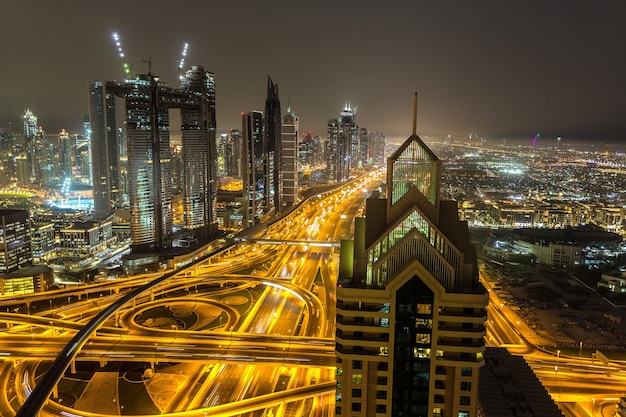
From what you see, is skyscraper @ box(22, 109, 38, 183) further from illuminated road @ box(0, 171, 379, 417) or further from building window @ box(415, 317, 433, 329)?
building window @ box(415, 317, 433, 329)

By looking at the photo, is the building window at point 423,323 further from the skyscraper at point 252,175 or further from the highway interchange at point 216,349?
the skyscraper at point 252,175

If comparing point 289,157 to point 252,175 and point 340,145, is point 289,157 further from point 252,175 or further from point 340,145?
point 340,145

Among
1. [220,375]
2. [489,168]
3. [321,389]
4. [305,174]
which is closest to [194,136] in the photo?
[220,375]

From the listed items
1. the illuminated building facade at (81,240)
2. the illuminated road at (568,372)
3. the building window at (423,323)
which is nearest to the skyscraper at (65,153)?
the illuminated building facade at (81,240)

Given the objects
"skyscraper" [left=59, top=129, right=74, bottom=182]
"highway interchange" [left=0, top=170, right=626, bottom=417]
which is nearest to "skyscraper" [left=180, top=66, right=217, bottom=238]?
"highway interchange" [left=0, top=170, right=626, bottom=417]

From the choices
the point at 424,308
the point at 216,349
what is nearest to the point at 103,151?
the point at 216,349

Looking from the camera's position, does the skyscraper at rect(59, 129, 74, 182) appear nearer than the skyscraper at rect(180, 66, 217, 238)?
No
